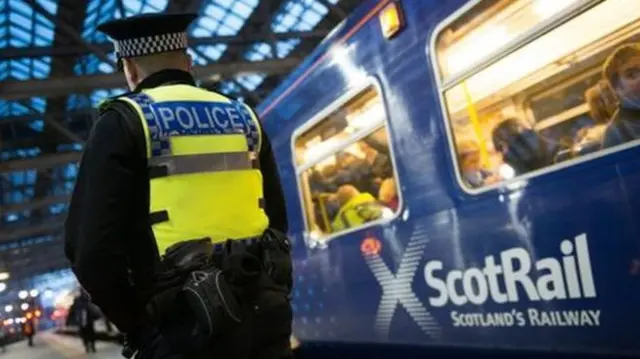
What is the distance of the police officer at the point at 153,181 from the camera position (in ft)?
5.82

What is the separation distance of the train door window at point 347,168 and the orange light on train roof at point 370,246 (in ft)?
0.37

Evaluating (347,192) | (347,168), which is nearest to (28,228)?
(347,192)

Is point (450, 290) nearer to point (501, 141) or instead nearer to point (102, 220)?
point (501, 141)

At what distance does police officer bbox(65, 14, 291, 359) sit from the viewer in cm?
178

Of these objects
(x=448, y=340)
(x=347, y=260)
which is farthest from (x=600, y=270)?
(x=347, y=260)

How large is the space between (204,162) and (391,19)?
2314 mm

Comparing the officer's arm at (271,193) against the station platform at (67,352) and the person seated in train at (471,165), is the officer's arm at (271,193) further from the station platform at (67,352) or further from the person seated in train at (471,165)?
the station platform at (67,352)

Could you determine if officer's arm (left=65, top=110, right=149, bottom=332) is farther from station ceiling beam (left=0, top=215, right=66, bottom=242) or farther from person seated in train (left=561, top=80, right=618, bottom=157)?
station ceiling beam (left=0, top=215, right=66, bottom=242)

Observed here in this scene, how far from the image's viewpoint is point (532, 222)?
10.2 feet

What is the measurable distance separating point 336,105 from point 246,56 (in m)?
12.5

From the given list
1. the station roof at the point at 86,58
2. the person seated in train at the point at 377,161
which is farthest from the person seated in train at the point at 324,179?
the station roof at the point at 86,58

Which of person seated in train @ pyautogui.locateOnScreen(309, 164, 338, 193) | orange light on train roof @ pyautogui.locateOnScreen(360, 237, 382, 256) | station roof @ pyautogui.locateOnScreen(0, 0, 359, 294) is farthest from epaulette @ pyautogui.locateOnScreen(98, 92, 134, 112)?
station roof @ pyautogui.locateOnScreen(0, 0, 359, 294)

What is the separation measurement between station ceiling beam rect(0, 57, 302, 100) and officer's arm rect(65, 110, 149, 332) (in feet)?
32.9

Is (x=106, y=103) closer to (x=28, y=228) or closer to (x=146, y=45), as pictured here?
(x=146, y=45)
